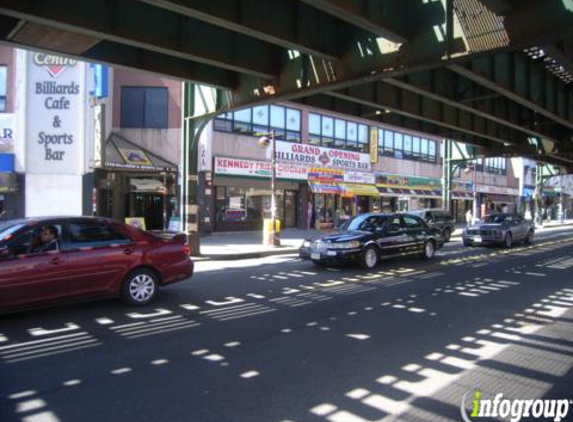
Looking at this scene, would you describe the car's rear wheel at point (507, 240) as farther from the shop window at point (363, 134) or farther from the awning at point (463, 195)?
the awning at point (463, 195)

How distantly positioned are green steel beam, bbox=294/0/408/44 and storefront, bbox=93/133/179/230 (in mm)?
15292

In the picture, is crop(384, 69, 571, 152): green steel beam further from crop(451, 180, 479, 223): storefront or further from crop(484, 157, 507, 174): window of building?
crop(484, 157, 507, 174): window of building

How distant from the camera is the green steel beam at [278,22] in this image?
879 centimetres

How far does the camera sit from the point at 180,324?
22.8 feet

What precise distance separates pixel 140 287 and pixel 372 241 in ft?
22.2

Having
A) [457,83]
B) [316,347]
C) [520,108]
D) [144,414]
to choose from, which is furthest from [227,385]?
[520,108]

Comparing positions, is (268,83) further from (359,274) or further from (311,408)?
(311,408)

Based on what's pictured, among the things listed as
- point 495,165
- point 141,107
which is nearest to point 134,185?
point 141,107

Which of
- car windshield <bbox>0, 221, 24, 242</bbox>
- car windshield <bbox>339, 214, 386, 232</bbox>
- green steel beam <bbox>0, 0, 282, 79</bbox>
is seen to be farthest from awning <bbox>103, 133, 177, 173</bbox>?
car windshield <bbox>0, 221, 24, 242</bbox>

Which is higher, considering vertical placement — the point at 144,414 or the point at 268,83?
the point at 268,83

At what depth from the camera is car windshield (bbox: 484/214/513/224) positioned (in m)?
20.5

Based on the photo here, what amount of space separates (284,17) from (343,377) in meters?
7.66

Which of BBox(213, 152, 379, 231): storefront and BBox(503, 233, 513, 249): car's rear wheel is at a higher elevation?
BBox(213, 152, 379, 231): storefront

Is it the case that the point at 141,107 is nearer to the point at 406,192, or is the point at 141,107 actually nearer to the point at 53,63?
the point at 53,63
